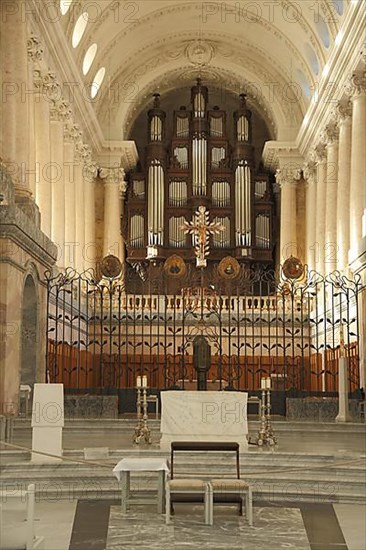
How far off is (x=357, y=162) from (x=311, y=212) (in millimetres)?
8101

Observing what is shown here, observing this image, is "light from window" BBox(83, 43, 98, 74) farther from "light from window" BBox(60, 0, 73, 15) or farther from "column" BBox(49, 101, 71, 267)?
"light from window" BBox(60, 0, 73, 15)

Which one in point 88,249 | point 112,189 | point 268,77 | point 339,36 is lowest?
point 88,249

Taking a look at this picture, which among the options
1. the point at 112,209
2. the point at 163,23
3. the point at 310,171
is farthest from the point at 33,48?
the point at 310,171

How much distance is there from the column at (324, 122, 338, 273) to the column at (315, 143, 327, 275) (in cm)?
93

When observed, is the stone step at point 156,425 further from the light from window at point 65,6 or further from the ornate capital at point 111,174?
the ornate capital at point 111,174

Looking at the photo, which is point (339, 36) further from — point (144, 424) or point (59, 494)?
point (59, 494)

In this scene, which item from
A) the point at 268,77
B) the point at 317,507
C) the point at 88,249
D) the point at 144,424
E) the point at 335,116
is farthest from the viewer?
the point at 268,77

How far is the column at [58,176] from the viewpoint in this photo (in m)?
22.8

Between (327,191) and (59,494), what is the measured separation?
17079mm

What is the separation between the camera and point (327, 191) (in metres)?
25.4

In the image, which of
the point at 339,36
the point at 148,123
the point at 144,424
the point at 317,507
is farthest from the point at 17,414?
the point at 148,123

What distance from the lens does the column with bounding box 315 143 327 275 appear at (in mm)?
26344

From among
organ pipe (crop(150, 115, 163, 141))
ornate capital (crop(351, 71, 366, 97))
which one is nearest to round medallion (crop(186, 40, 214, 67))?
organ pipe (crop(150, 115, 163, 141))

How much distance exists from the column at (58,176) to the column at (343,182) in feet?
23.8
